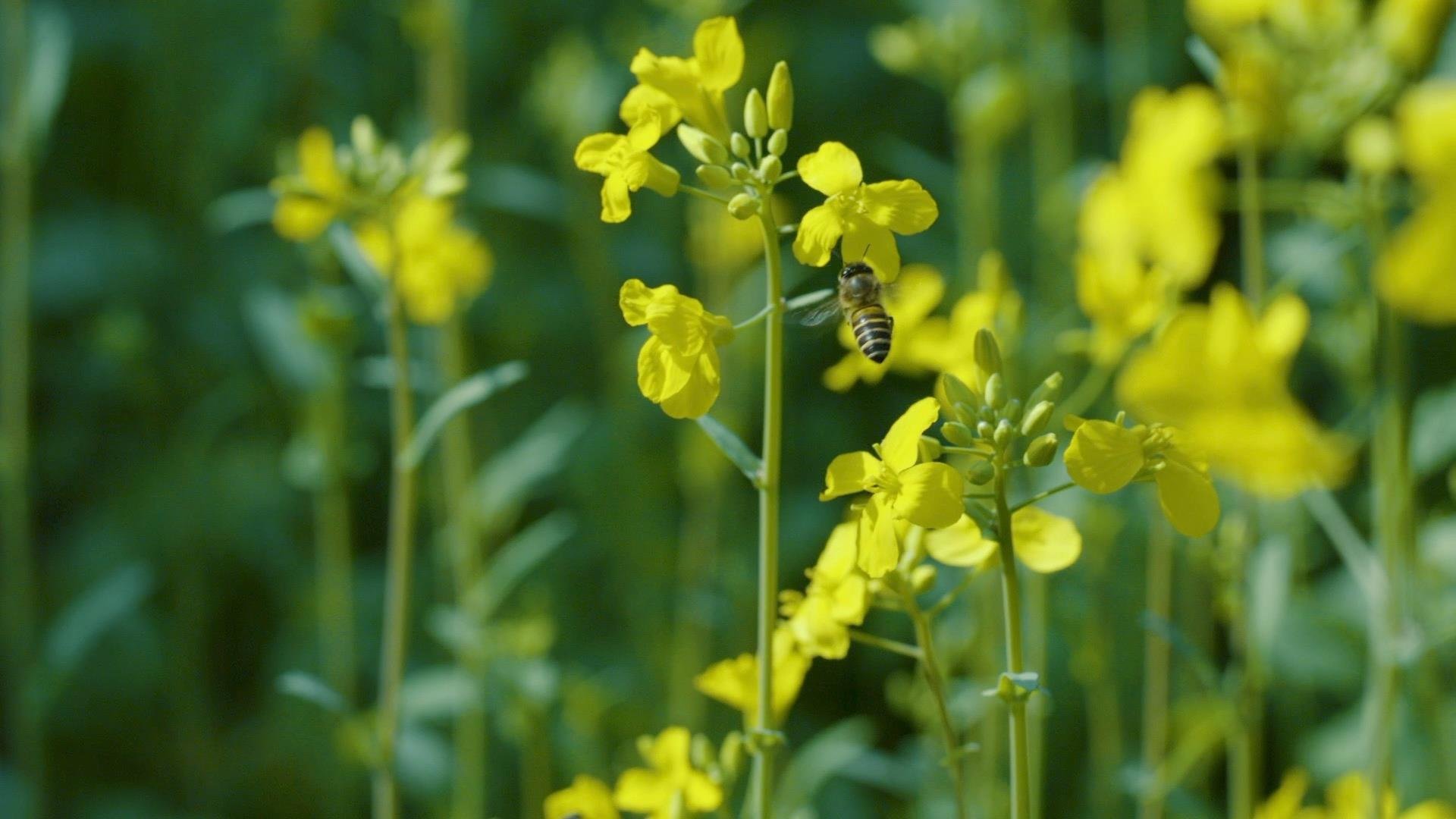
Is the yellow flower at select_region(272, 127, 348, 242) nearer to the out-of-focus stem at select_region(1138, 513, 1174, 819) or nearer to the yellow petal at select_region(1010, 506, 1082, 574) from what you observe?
the yellow petal at select_region(1010, 506, 1082, 574)

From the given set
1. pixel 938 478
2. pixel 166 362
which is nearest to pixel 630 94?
pixel 938 478

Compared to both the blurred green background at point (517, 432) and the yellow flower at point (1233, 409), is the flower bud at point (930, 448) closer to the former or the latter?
the yellow flower at point (1233, 409)

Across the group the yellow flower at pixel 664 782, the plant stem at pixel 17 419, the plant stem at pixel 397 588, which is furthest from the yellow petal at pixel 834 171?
the plant stem at pixel 17 419

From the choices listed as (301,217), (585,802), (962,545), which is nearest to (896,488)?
(962,545)

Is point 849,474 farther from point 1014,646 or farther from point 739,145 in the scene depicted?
point 739,145

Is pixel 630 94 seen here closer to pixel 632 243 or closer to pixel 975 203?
pixel 975 203
